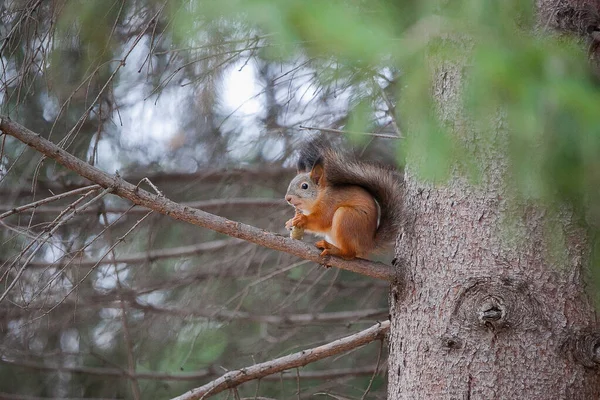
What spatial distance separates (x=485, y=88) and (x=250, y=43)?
4.61ft

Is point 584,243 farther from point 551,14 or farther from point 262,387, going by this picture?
point 262,387

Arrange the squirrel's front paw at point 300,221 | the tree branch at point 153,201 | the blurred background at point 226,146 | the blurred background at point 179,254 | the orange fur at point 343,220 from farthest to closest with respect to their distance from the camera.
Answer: the blurred background at point 179,254 → the squirrel's front paw at point 300,221 → the orange fur at point 343,220 → the tree branch at point 153,201 → the blurred background at point 226,146

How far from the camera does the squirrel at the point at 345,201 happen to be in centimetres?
207

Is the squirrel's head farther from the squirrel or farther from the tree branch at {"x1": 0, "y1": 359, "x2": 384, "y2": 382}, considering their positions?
the tree branch at {"x1": 0, "y1": 359, "x2": 384, "y2": 382}

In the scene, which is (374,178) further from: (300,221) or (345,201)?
(300,221)

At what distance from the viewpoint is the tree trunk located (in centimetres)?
161

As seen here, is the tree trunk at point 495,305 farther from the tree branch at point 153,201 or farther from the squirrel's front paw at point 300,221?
the squirrel's front paw at point 300,221

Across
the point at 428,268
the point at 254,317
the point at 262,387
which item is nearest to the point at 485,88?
the point at 428,268

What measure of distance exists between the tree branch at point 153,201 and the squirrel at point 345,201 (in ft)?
0.58

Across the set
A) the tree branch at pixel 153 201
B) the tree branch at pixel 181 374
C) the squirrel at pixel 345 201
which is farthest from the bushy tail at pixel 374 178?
the tree branch at pixel 181 374

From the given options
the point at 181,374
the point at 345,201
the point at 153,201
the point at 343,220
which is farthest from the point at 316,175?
the point at 181,374

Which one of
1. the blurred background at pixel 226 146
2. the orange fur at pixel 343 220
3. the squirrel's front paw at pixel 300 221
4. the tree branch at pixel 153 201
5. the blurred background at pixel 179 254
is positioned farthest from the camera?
the blurred background at pixel 179 254

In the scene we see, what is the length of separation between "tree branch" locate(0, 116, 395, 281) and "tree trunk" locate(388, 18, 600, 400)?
188 millimetres

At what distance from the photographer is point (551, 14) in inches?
67.8
